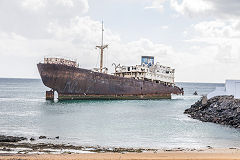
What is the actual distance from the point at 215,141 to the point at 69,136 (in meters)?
8.16

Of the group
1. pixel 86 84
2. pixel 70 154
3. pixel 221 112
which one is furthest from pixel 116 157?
pixel 86 84

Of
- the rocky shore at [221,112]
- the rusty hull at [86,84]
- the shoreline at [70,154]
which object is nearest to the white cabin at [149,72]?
the rusty hull at [86,84]

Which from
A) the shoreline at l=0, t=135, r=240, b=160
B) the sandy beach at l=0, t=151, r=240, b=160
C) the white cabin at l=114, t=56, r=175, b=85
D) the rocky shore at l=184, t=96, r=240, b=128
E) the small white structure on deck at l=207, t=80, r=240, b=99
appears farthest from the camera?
the white cabin at l=114, t=56, r=175, b=85

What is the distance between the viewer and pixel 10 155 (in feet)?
43.7

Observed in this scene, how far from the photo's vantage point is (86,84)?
51.1m

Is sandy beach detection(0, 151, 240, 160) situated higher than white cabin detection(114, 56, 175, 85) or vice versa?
white cabin detection(114, 56, 175, 85)

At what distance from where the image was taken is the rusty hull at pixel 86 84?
48.9 metres

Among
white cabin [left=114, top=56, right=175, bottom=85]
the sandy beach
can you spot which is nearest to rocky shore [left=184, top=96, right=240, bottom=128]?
the sandy beach

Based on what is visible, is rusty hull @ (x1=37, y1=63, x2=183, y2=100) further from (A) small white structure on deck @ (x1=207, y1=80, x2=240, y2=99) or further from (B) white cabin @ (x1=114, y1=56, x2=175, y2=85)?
(A) small white structure on deck @ (x1=207, y1=80, x2=240, y2=99)

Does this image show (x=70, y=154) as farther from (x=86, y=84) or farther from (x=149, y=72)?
(x=149, y=72)

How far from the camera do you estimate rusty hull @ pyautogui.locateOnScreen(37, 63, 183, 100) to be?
161ft

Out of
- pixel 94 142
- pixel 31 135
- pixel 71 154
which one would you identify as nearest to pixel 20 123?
pixel 31 135

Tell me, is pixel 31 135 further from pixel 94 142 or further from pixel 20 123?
pixel 20 123

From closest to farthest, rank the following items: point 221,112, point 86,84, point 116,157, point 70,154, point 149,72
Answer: point 116,157 → point 70,154 → point 221,112 → point 86,84 → point 149,72
